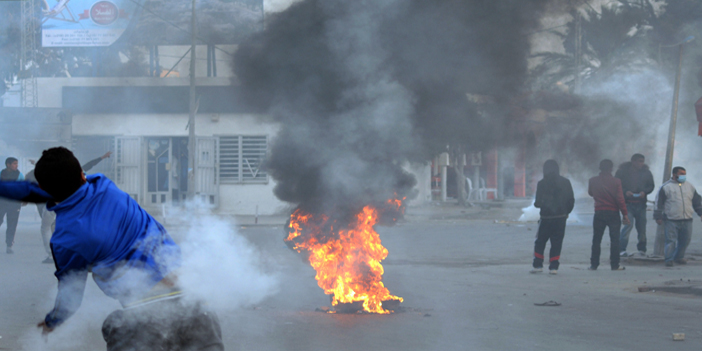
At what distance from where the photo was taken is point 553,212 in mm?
8773

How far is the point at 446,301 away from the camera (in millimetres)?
6547

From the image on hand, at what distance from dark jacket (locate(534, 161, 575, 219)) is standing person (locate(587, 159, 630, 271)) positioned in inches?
22.4

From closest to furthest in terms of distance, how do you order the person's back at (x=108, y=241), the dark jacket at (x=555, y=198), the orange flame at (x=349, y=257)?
1. the person's back at (x=108, y=241)
2. the orange flame at (x=349, y=257)
3. the dark jacket at (x=555, y=198)

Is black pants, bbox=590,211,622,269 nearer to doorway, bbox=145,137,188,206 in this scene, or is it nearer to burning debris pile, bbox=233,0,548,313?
burning debris pile, bbox=233,0,548,313

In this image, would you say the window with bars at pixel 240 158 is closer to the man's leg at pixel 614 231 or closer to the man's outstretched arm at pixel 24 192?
the man's leg at pixel 614 231

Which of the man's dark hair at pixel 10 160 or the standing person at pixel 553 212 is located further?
the man's dark hair at pixel 10 160

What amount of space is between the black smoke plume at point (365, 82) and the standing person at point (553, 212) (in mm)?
2501

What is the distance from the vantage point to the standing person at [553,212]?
876cm

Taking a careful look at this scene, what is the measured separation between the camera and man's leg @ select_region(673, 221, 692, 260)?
374 inches

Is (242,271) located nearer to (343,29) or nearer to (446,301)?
(446,301)

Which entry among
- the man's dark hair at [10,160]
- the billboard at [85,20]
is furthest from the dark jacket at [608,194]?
the billboard at [85,20]

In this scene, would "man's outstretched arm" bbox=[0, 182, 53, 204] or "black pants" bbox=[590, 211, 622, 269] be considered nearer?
"man's outstretched arm" bbox=[0, 182, 53, 204]

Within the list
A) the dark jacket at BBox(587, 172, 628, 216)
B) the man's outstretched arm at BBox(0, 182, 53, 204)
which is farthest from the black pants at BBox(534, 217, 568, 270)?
the man's outstretched arm at BBox(0, 182, 53, 204)

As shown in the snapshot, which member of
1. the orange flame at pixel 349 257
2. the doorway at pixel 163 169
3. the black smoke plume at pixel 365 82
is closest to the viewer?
the orange flame at pixel 349 257
